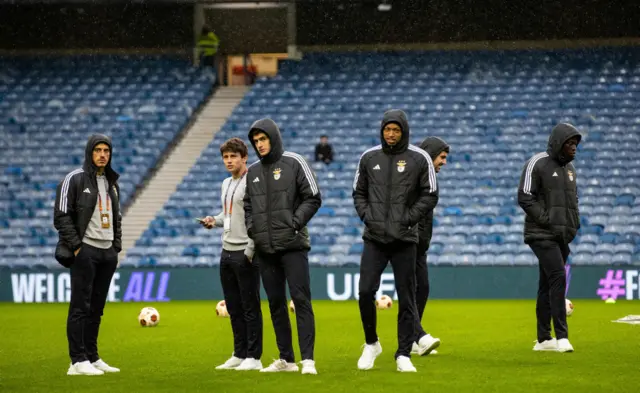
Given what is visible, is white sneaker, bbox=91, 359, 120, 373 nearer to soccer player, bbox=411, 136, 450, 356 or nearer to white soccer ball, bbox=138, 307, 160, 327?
soccer player, bbox=411, 136, 450, 356

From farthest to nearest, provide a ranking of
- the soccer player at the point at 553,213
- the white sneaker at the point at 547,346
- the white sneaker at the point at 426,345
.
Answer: the white sneaker at the point at 547,346 < the soccer player at the point at 553,213 < the white sneaker at the point at 426,345

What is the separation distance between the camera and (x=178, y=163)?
26.9m

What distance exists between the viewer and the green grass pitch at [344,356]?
28.8 feet

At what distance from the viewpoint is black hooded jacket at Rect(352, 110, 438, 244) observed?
954 cm

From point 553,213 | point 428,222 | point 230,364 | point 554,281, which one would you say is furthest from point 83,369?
point 553,213

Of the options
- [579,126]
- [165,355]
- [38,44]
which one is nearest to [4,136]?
[38,44]

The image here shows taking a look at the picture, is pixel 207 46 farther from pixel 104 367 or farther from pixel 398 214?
pixel 398 214

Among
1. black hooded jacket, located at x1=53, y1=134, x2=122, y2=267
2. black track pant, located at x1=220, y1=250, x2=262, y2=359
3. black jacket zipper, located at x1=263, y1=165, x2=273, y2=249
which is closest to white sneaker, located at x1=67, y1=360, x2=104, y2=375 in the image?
black hooded jacket, located at x1=53, y1=134, x2=122, y2=267

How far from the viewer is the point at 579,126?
86.2 ft

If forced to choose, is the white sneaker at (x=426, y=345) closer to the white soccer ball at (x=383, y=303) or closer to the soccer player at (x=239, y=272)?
the soccer player at (x=239, y=272)

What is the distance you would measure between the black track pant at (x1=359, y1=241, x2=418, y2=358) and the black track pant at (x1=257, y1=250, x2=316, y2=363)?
0.49 metres

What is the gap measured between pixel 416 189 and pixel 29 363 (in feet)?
13.9

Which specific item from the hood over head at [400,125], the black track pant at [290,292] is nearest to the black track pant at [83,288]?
the black track pant at [290,292]

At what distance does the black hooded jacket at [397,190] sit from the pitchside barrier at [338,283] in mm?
11357
